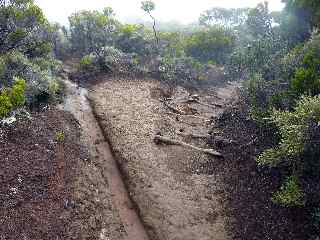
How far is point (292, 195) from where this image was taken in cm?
1158

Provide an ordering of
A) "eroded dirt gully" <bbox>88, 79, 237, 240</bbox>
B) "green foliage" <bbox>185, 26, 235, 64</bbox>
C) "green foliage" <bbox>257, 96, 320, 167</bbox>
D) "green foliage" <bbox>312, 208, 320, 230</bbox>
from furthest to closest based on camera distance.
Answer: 1. "green foliage" <bbox>185, 26, 235, 64</bbox>
2. "eroded dirt gully" <bbox>88, 79, 237, 240</bbox>
3. "green foliage" <bbox>257, 96, 320, 167</bbox>
4. "green foliage" <bbox>312, 208, 320, 230</bbox>

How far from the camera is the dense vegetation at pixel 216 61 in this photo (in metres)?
12.1

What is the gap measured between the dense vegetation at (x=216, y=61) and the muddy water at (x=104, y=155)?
55.9 inches

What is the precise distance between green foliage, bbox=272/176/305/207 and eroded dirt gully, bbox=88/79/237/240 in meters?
1.82

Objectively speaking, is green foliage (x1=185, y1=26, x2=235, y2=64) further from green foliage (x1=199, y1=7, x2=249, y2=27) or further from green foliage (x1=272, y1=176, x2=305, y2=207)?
green foliage (x1=272, y1=176, x2=305, y2=207)

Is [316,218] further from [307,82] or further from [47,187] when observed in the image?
[47,187]

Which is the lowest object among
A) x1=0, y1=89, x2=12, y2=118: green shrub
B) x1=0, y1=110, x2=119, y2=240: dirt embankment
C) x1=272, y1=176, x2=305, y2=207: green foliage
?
x1=0, y1=110, x2=119, y2=240: dirt embankment

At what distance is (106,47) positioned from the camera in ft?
96.2

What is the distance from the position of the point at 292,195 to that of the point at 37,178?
7.75 meters

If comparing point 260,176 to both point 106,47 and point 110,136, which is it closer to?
point 110,136

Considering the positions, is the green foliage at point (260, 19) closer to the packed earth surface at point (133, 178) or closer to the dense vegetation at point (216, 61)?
the dense vegetation at point (216, 61)

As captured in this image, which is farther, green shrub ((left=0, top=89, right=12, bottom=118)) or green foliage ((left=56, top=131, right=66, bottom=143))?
green foliage ((left=56, top=131, right=66, bottom=143))

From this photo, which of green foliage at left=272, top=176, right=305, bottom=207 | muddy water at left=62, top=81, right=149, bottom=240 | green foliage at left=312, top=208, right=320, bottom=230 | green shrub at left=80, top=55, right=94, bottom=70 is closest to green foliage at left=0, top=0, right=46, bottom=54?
muddy water at left=62, top=81, right=149, bottom=240

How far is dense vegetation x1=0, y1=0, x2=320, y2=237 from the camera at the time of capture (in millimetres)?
12125
